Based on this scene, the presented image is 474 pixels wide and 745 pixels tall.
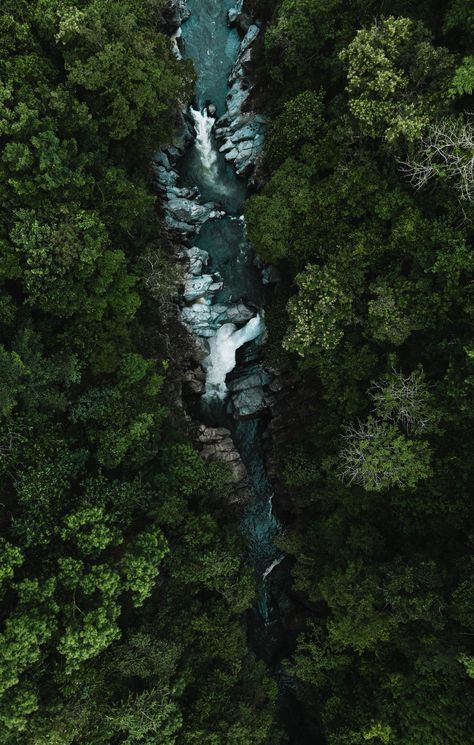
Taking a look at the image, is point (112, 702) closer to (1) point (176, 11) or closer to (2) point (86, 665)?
(2) point (86, 665)

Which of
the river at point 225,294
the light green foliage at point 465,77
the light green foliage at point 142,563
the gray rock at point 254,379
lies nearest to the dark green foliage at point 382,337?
the light green foliage at point 465,77

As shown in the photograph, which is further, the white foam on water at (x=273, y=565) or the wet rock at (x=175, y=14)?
the white foam on water at (x=273, y=565)

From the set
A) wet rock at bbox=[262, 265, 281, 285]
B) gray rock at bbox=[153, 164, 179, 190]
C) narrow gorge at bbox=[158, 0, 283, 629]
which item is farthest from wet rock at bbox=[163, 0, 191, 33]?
wet rock at bbox=[262, 265, 281, 285]

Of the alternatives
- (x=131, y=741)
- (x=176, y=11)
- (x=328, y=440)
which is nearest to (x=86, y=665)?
(x=131, y=741)

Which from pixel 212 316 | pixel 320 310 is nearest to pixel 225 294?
pixel 212 316

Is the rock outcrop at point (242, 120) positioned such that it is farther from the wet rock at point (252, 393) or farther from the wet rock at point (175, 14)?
the wet rock at point (252, 393)

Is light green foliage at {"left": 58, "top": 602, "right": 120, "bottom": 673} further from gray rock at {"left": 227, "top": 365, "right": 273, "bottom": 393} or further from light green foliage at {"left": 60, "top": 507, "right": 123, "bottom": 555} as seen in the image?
gray rock at {"left": 227, "top": 365, "right": 273, "bottom": 393}
